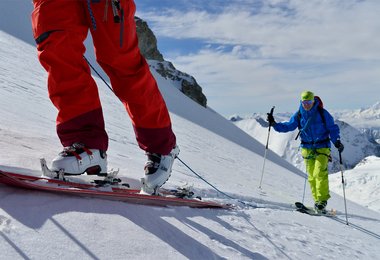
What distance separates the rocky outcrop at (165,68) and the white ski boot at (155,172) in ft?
119

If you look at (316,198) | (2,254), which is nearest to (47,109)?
(316,198)

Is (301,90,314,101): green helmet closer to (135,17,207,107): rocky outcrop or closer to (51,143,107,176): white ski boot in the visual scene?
(51,143,107,176): white ski boot

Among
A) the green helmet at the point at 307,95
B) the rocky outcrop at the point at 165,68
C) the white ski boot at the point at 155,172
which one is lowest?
the white ski boot at the point at 155,172

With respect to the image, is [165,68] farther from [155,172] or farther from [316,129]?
[155,172]

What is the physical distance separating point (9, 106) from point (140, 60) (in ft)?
10.8

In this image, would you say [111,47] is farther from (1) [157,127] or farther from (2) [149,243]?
(2) [149,243]

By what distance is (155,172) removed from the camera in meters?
2.58

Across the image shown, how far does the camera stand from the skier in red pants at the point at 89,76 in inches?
85.6

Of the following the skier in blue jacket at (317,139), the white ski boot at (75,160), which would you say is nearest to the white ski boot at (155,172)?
the white ski boot at (75,160)

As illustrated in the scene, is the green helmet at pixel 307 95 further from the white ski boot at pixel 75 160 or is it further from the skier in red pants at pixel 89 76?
the white ski boot at pixel 75 160

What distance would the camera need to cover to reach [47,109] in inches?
269

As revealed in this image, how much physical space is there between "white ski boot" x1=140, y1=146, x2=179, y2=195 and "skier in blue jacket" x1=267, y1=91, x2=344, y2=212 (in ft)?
14.0

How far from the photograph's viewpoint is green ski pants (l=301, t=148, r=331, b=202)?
6.30 metres

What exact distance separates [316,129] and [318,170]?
0.70 meters
